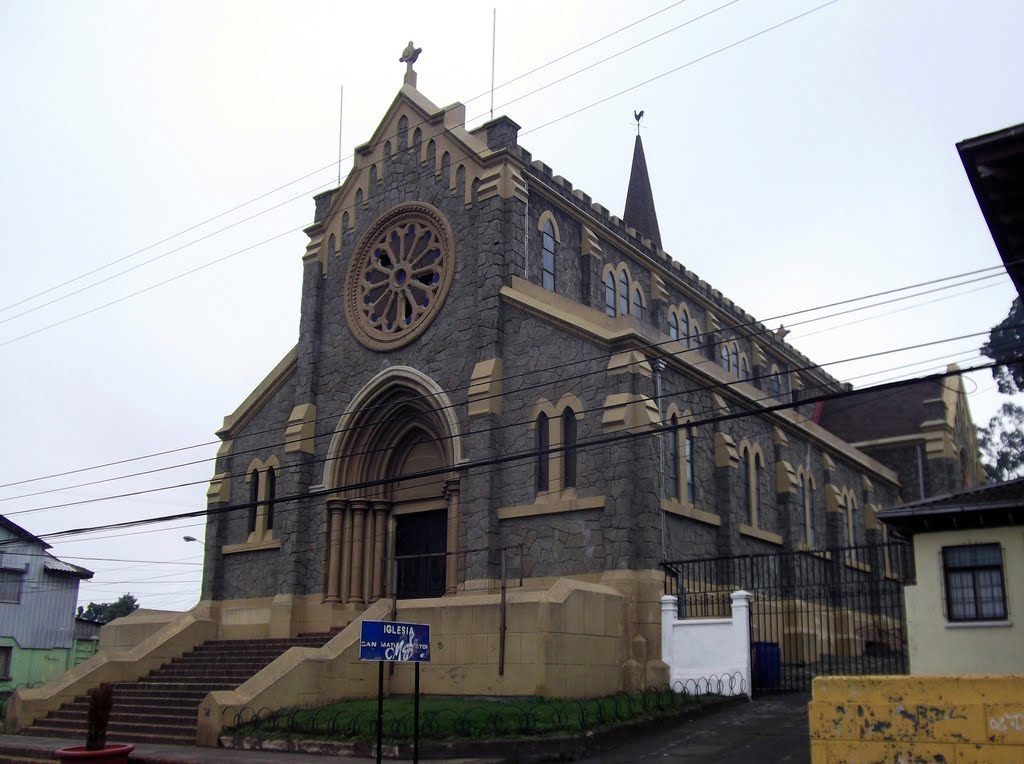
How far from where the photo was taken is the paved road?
51.2 feet

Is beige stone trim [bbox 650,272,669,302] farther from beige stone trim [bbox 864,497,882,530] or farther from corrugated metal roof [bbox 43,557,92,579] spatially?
corrugated metal roof [bbox 43,557,92,579]

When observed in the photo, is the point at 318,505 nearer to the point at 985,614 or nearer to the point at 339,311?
the point at 339,311

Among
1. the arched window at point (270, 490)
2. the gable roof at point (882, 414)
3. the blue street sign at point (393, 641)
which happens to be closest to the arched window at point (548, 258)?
the arched window at point (270, 490)

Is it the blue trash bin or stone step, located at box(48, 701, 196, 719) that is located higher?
the blue trash bin

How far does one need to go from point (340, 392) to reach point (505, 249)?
6.39 meters

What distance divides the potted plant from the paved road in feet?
22.8

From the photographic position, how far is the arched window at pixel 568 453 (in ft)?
77.4

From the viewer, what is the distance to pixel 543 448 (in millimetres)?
24078

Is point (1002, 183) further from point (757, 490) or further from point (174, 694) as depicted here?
point (174, 694)

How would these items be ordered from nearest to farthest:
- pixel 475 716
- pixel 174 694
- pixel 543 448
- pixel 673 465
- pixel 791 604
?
pixel 475 716
pixel 174 694
pixel 543 448
pixel 673 465
pixel 791 604

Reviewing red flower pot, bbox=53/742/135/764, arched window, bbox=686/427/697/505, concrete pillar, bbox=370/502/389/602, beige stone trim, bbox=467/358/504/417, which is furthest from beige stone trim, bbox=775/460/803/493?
red flower pot, bbox=53/742/135/764

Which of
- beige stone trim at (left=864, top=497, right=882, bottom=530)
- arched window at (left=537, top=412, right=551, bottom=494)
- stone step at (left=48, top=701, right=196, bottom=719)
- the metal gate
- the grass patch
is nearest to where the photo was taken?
the grass patch

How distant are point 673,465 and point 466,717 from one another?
9.45 meters

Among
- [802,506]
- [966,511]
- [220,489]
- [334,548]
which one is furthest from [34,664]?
[966,511]
